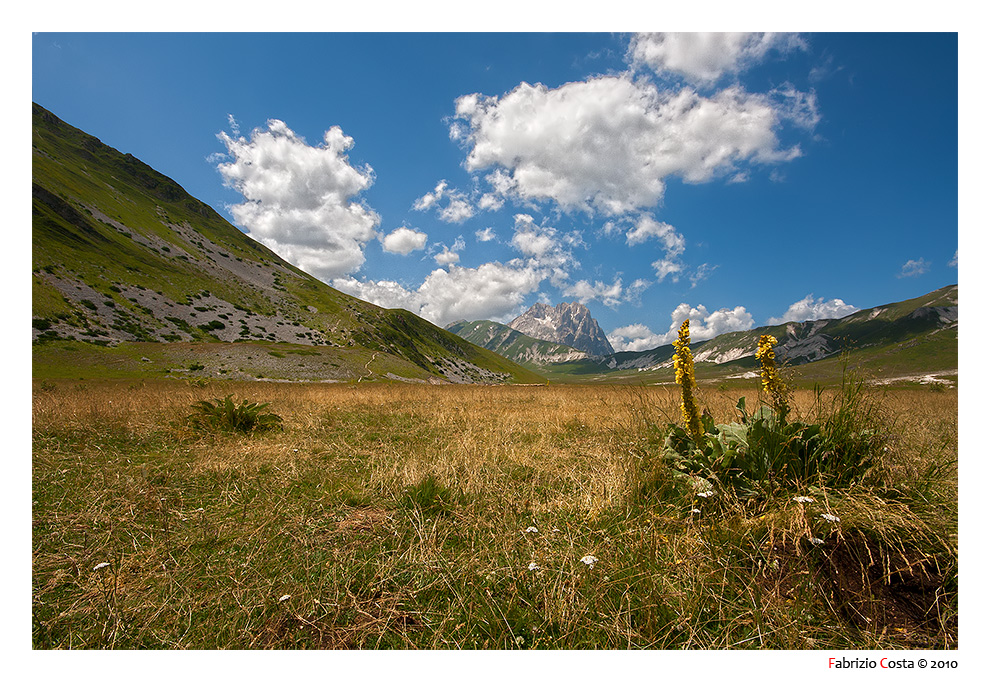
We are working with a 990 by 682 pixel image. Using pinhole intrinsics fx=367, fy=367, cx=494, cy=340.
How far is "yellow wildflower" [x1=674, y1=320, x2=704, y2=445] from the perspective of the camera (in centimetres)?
376

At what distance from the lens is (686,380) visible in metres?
3.75

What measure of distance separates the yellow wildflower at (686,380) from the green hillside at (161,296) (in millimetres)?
47244

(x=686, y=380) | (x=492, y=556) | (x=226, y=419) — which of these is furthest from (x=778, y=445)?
(x=226, y=419)

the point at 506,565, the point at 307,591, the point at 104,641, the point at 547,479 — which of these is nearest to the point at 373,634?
the point at 307,591

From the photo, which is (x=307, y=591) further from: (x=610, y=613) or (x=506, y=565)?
(x=610, y=613)

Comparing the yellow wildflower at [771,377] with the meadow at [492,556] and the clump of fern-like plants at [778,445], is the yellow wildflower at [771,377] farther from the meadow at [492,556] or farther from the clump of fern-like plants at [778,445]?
the meadow at [492,556]

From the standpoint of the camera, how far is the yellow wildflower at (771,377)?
12.0 feet

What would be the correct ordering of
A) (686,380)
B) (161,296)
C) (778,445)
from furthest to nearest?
1. (161,296)
2. (686,380)
3. (778,445)

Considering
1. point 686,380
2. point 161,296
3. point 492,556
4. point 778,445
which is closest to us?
point 492,556

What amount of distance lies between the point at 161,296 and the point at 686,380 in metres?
86.8

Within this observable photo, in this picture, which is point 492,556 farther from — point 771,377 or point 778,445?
point 771,377

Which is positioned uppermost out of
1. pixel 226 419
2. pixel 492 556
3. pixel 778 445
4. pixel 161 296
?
pixel 161 296

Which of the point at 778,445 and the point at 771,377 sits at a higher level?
the point at 771,377

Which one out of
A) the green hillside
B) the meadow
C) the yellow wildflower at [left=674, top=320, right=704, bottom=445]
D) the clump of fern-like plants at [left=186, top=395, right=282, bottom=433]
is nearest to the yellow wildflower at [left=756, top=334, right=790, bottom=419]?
the yellow wildflower at [left=674, top=320, right=704, bottom=445]
